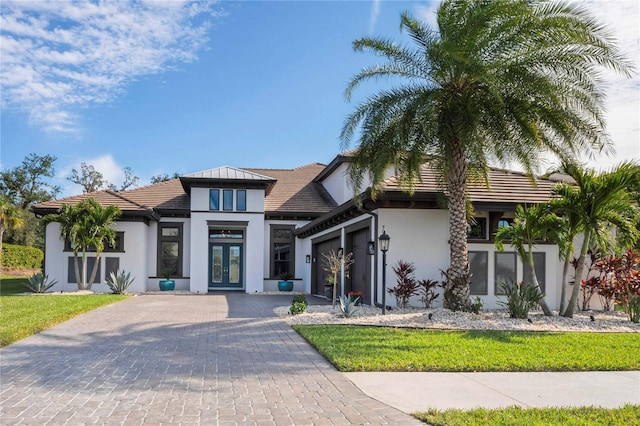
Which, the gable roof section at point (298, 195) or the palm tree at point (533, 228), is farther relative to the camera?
the gable roof section at point (298, 195)

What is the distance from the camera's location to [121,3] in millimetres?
12328

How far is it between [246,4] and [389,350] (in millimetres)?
9323

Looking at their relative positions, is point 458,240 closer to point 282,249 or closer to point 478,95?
point 478,95

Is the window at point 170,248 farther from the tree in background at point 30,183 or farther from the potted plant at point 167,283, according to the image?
the tree in background at point 30,183

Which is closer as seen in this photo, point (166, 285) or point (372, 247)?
point (372, 247)

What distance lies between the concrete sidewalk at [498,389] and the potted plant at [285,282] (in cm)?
1960

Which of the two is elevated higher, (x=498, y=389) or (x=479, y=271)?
(x=479, y=271)

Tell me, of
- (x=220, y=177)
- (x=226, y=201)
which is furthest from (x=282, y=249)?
(x=220, y=177)

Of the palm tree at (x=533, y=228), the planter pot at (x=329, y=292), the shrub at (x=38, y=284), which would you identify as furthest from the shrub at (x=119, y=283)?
the palm tree at (x=533, y=228)

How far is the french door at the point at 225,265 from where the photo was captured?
27.6 metres

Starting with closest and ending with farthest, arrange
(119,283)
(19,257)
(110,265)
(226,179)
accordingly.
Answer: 1. (119,283)
2. (110,265)
3. (226,179)
4. (19,257)

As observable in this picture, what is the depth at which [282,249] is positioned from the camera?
27.7m

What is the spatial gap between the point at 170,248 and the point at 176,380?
67.9ft

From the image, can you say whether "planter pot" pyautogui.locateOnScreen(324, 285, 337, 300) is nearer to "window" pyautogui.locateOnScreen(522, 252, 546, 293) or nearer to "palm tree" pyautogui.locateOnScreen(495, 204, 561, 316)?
"window" pyautogui.locateOnScreen(522, 252, 546, 293)
